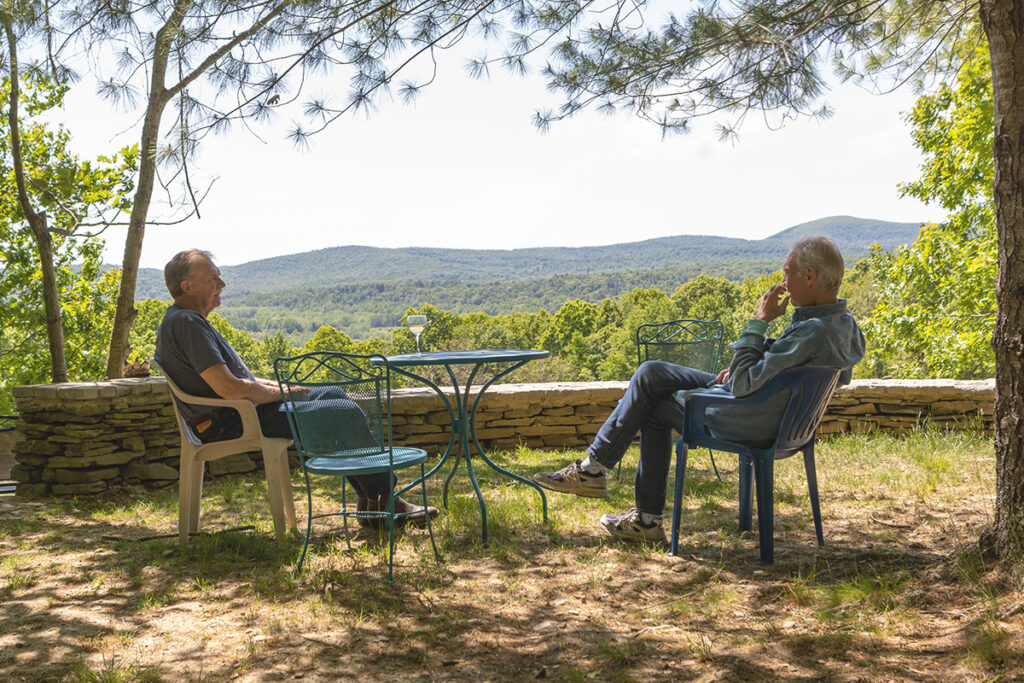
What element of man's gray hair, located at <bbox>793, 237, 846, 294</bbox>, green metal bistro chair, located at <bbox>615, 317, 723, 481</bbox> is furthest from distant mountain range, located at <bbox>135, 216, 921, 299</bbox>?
man's gray hair, located at <bbox>793, 237, 846, 294</bbox>

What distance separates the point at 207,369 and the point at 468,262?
92.0 m

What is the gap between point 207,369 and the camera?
2.71 m

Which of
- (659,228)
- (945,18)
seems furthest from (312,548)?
(659,228)

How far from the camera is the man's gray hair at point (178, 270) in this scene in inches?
112

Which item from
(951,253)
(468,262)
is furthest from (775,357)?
(468,262)

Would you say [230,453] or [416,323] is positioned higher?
[416,323]

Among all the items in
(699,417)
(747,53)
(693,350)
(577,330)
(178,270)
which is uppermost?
(747,53)

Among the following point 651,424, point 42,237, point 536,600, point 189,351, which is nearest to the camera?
point 536,600

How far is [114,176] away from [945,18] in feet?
38.4

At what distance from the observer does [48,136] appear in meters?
12.5

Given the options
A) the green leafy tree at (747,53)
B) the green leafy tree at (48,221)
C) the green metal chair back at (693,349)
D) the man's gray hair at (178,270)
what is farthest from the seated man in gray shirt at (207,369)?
the green leafy tree at (48,221)

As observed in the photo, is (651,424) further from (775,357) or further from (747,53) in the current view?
(747,53)

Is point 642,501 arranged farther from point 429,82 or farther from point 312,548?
point 429,82

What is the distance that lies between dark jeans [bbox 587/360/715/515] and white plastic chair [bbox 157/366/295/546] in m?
1.24
